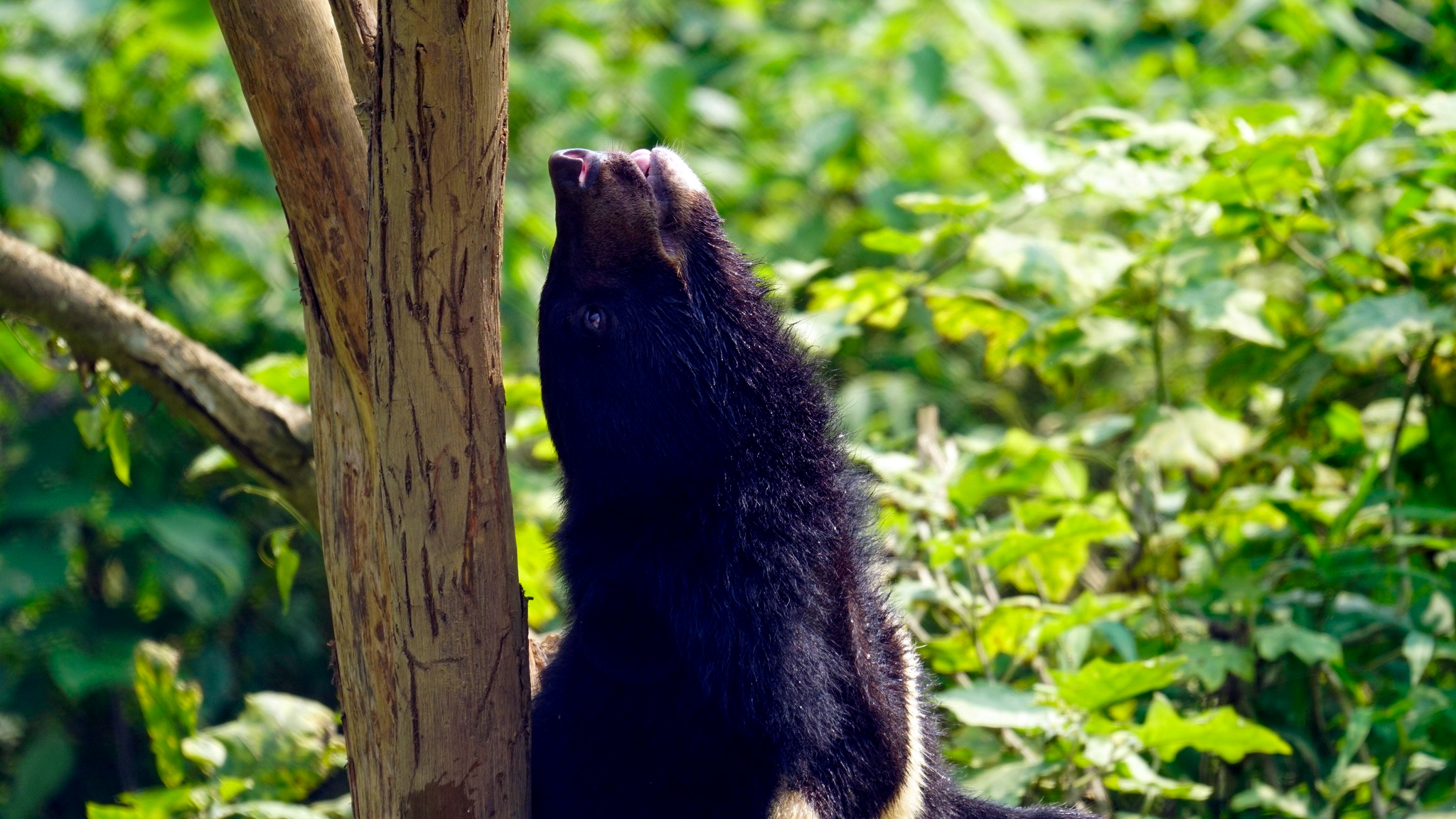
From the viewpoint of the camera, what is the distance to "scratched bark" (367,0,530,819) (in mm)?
1523

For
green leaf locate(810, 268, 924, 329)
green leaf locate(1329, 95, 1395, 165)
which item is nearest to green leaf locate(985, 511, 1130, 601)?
green leaf locate(810, 268, 924, 329)

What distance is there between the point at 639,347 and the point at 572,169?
11.1 inches

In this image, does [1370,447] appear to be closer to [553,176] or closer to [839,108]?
[553,176]

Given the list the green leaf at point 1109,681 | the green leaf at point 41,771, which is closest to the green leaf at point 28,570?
the green leaf at point 41,771

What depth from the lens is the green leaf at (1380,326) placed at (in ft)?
8.63

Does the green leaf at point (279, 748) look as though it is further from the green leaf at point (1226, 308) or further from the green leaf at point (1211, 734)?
the green leaf at point (1226, 308)

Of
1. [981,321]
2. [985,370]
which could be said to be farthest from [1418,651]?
[985,370]

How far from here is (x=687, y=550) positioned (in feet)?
6.40

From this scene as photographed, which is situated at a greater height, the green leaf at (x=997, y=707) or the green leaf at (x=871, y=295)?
the green leaf at (x=871, y=295)

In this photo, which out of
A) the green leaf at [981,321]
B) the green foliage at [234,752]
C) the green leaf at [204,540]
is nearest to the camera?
the green foliage at [234,752]

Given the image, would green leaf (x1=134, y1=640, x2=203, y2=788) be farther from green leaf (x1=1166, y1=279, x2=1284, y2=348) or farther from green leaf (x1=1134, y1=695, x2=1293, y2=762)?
green leaf (x1=1166, y1=279, x2=1284, y2=348)

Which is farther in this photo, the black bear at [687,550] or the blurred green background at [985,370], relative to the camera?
the blurred green background at [985,370]

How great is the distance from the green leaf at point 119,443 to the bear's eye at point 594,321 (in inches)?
41.0

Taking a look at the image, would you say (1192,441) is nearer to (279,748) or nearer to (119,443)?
(279,748)
